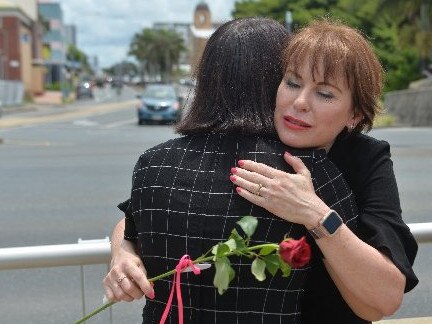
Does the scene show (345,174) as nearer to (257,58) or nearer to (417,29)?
(257,58)

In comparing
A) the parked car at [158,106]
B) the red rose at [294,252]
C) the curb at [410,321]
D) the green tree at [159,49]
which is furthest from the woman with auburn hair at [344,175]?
the green tree at [159,49]

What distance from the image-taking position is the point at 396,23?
36094 mm

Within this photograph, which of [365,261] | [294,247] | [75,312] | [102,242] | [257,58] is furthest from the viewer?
[75,312]

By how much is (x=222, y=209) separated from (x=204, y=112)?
26 centimetres

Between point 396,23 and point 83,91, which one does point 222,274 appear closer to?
point 396,23

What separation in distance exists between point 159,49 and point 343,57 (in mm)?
123152

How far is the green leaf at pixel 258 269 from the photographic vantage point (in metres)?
1.61

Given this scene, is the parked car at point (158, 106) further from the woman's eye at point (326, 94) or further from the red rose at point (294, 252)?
the red rose at point (294, 252)

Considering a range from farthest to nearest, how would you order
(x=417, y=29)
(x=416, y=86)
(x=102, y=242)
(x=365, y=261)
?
(x=416, y=86), (x=417, y=29), (x=102, y=242), (x=365, y=261)

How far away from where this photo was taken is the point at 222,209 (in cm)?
172

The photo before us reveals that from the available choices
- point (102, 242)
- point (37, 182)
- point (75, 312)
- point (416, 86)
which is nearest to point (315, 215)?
point (102, 242)

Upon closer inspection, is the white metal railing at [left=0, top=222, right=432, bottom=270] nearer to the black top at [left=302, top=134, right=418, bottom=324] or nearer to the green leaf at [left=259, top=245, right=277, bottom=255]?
the black top at [left=302, top=134, right=418, bottom=324]

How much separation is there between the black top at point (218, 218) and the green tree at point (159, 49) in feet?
391

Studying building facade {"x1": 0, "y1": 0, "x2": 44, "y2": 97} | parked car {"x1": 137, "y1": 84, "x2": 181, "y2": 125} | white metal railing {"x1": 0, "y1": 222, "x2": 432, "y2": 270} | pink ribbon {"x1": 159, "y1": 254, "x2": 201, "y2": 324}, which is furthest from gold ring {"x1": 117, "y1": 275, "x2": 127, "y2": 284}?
building facade {"x1": 0, "y1": 0, "x2": 44, "y2": 97}
